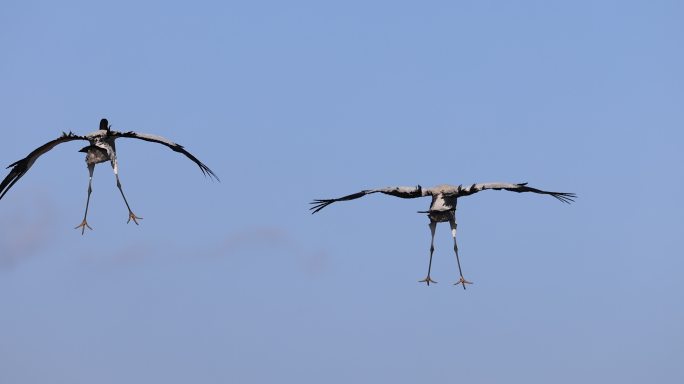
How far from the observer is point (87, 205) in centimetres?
9694

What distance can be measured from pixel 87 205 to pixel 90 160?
2.09 meters

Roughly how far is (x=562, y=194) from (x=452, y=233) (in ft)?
19.7

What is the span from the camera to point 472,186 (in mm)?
96750

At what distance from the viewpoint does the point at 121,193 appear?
97188 mm

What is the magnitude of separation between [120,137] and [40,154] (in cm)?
380

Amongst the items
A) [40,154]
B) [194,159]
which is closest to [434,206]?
[194,159]

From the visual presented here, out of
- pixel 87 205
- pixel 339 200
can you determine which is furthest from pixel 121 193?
pixel 339 200

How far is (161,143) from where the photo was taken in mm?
97812

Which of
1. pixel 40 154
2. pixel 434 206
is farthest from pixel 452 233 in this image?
pixel 40 154

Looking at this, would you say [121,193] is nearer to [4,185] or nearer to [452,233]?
[4,185]

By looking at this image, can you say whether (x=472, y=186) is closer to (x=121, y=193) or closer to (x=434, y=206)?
(x=434, y=206)

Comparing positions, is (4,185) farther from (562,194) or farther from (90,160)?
(562,194)

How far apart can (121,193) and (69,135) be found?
12.9 feet

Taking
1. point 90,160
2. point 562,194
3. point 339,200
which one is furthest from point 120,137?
point 562,194
